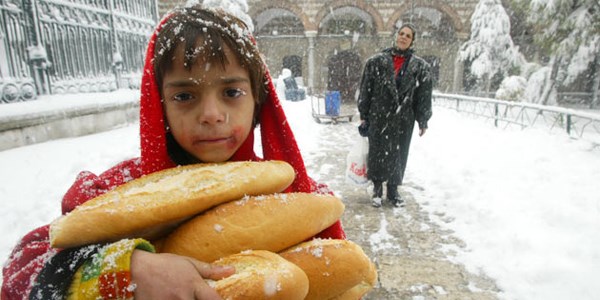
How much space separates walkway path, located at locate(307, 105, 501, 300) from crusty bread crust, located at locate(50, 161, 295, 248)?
2364 millimetres

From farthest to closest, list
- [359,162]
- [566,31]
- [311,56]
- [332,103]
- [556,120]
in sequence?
[311,56], [566,31], [332,103], [556,120], [359,162]

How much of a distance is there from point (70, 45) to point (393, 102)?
213 inches

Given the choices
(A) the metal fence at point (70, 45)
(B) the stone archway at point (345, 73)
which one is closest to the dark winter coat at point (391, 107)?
(A) the metal fence at point (70, 45)

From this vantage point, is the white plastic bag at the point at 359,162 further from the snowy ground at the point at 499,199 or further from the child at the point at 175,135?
the child at the point at 175,135

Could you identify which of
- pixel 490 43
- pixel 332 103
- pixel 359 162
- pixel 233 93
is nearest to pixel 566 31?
pixel 490 43

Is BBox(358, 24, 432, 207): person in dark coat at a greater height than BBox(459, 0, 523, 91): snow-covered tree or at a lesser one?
lesser

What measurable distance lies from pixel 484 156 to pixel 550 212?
3.17m

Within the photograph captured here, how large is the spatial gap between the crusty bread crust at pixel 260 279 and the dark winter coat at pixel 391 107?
4.06m

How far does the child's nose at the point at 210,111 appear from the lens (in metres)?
1.05

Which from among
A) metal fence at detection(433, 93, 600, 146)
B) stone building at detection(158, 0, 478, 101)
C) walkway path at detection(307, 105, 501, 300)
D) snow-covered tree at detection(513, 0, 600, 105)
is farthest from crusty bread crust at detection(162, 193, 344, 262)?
stone building at detection(158, 0, 478, 101)

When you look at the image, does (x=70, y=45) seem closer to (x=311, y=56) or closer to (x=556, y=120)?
(x=556, y=120)

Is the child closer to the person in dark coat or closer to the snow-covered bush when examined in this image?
the person in dark coat

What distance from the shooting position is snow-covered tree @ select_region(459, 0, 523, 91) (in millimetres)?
20750

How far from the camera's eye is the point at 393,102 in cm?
457
